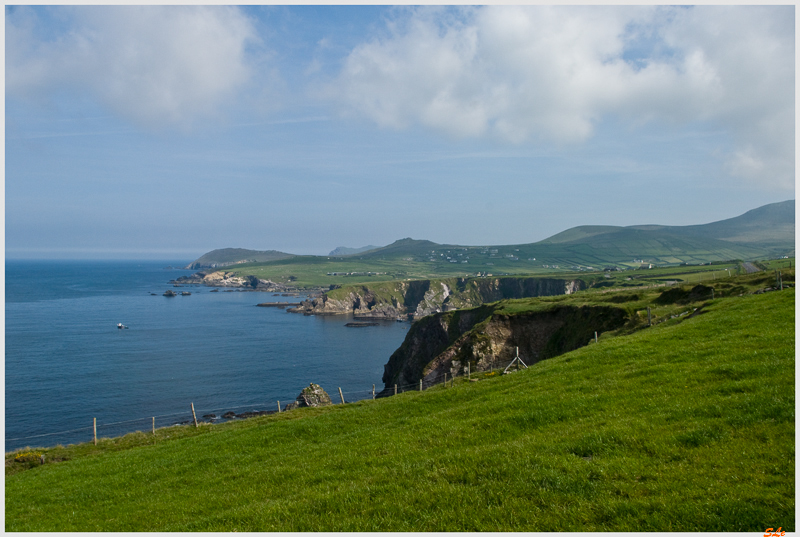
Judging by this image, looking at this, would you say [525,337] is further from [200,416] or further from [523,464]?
[523,464]

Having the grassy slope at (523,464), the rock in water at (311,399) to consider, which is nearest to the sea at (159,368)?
the rock in water at (311,399)

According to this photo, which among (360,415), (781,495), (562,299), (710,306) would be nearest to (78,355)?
(562,299)

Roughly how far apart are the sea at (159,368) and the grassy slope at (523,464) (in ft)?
149

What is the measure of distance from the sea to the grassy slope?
149 feet

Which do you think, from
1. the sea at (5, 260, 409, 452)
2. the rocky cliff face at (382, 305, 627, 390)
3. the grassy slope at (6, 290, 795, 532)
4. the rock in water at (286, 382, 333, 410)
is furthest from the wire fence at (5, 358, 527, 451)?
the grassy slope at (6, 290, 795, 532)

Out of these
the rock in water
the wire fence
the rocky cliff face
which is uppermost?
the rocky cliff face

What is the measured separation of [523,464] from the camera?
12.6 m

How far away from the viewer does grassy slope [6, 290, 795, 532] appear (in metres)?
10.1

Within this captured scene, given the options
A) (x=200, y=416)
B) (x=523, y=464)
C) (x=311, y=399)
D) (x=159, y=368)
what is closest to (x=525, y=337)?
(x=311, y=399)

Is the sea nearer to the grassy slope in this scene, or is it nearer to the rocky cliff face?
the rocky cliff face

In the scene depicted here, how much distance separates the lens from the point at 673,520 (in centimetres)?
920

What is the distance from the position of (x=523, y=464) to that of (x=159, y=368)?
380 ft

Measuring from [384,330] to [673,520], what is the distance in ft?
573

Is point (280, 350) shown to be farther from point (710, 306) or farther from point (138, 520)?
point (138, 520)
